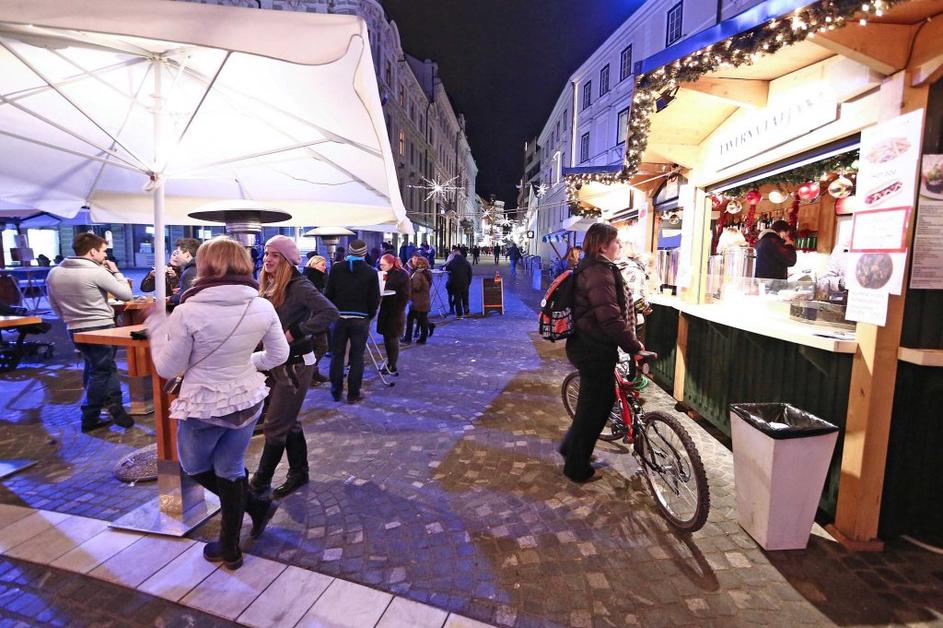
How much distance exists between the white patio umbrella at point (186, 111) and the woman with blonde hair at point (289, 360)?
0.84 metres

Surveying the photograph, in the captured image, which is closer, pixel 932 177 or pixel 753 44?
pixel 932 177

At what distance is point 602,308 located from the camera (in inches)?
136

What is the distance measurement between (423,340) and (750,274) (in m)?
6.12

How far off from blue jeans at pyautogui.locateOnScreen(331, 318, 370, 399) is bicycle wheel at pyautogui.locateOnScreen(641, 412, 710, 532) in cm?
364

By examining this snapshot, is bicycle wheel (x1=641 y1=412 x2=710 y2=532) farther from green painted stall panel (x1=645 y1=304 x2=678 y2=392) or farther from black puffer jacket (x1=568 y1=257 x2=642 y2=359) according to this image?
green painted stall panel (x1=645 y1=304 x2=678 y2=392)

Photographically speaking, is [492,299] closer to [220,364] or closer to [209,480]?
[209,480]

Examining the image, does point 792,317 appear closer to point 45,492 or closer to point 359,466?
point 359,466

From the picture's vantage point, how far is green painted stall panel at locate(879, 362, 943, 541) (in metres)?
2.95

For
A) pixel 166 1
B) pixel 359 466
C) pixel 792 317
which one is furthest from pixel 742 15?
pixel 359 466

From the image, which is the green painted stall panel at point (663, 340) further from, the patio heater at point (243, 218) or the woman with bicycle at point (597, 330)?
the patio heater at point (243, 218)

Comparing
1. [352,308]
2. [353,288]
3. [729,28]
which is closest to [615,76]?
[353,288]

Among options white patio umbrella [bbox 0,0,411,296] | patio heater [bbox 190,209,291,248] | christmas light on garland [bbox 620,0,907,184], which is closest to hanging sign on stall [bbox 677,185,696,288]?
christmas light on garland [bbox 620,0,907,184]

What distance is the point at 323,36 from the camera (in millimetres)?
2828

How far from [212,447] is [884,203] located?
4.31m
